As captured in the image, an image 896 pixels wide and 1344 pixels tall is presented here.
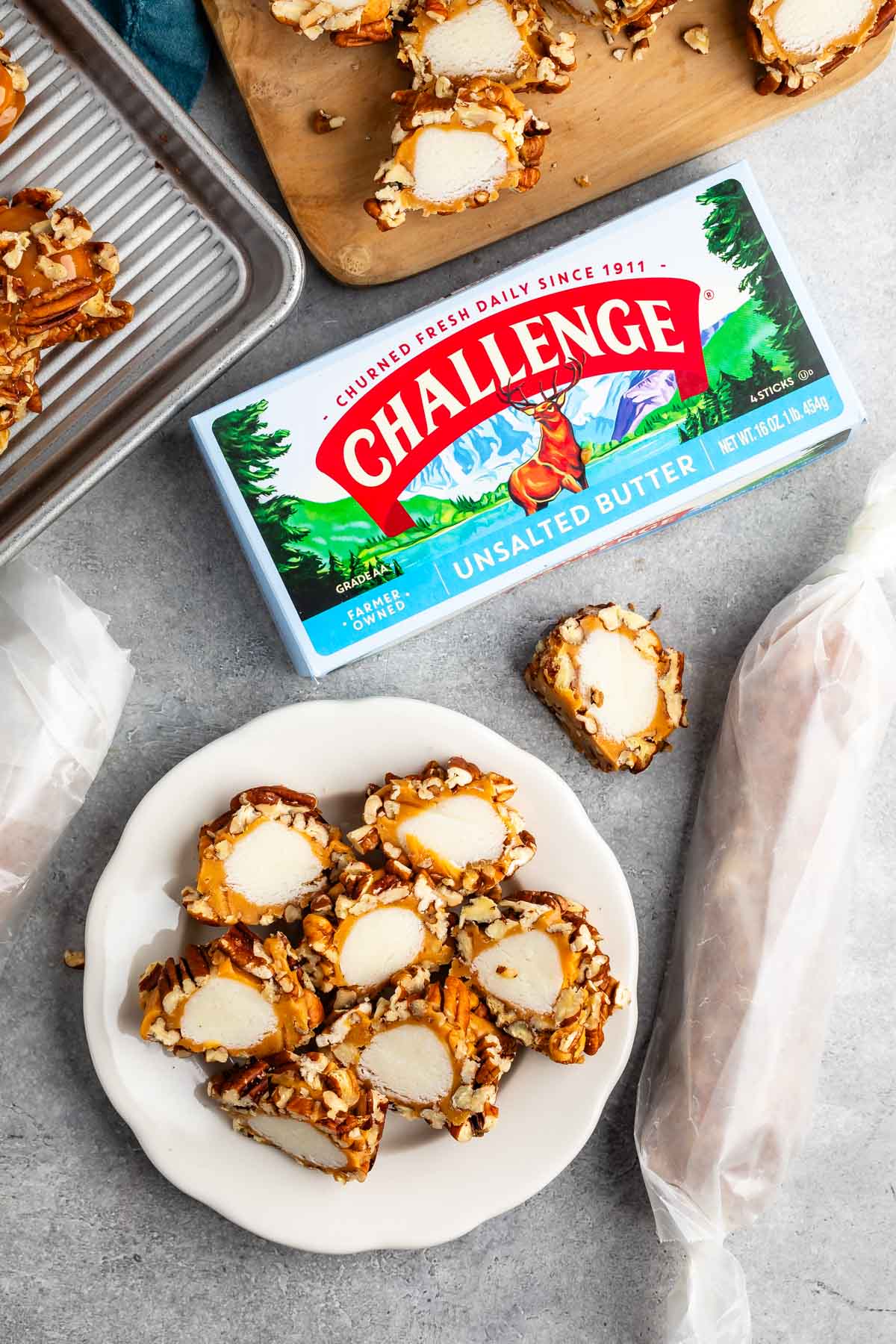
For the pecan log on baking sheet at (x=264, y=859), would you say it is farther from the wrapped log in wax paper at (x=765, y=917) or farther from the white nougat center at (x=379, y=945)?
the wrapped log in wax paper at (x=765, y=917)

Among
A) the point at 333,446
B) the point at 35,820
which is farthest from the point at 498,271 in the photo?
the point at 35,820

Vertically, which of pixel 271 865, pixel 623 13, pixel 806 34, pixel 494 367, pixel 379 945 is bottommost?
pixel 379 945

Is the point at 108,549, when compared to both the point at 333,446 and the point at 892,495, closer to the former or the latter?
the point at 333,446

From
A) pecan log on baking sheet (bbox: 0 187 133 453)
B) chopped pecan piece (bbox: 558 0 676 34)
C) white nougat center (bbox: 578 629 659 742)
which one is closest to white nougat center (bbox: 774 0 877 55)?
chopped pecan piece (bbox: 558 0 676 34)

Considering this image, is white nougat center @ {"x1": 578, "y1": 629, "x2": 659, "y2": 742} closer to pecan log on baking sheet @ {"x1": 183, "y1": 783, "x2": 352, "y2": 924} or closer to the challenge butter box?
the challenge butter box

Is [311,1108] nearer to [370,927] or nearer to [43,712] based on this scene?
[370,927]

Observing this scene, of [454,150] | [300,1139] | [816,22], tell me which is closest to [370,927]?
[300,1139]

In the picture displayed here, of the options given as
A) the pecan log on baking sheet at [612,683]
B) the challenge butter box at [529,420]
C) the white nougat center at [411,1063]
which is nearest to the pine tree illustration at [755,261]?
the challenge butter box at [529,420]
